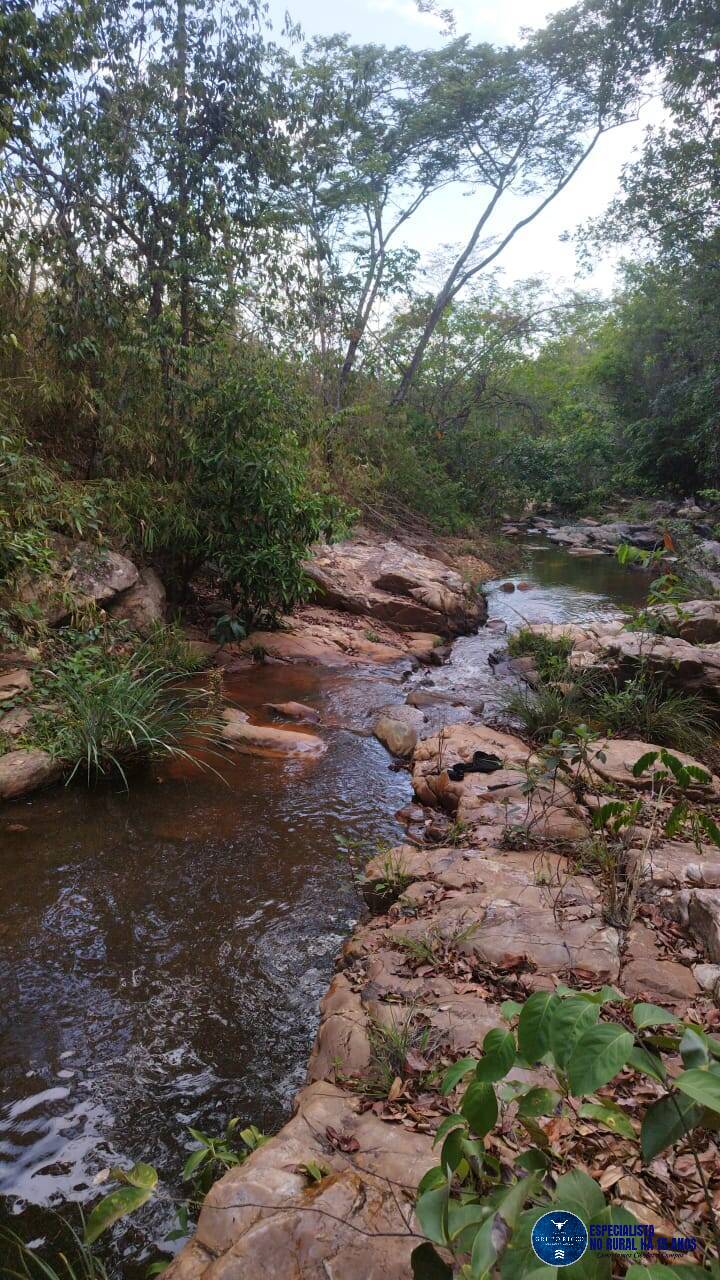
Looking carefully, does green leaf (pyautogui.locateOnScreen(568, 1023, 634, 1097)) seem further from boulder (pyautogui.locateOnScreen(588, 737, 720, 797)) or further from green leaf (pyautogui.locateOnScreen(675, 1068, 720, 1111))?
boulder (pyautogui.locateOnScreen(588, 737, 720, 797))

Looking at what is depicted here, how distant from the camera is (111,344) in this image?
6.77 meters

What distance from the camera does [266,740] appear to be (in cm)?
521

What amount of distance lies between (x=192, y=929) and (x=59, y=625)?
347 cm

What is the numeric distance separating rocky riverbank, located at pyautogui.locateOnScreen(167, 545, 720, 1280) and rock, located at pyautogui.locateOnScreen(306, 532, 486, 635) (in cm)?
473

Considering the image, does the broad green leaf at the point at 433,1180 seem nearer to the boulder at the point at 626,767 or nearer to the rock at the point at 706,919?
the rock at the point at 706,919

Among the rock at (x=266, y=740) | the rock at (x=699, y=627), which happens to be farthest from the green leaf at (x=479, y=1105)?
the rock at (x=699, y=627)

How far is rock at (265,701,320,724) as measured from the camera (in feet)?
19.5

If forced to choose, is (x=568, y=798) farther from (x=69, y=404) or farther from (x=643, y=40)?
(x=643, y=40)

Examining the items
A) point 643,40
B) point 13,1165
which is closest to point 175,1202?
point 13,1165

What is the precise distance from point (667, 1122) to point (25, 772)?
400cm

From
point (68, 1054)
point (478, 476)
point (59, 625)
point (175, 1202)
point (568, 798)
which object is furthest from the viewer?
point (478, 476)

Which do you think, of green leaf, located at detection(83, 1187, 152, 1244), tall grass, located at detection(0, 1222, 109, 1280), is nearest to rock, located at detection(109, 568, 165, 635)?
tall grass, located at detection(0, 1222, 109, 1280)

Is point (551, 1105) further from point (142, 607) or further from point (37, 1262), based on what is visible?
point (142, 607)

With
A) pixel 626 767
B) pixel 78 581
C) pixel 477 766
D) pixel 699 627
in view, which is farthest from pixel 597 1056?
pixel 699 627
